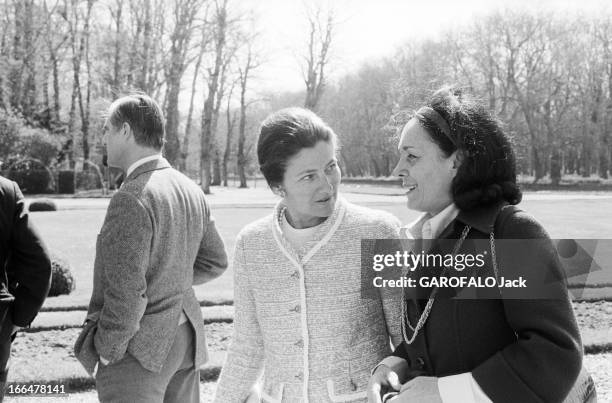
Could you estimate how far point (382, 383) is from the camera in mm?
1684

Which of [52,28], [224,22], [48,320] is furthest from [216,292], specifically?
[52,28]

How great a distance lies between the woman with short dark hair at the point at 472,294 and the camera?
133cm

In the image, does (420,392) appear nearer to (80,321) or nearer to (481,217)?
(481,217)

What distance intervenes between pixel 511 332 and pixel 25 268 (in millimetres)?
2397

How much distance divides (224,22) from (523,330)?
3037 cm

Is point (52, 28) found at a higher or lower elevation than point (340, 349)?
higher

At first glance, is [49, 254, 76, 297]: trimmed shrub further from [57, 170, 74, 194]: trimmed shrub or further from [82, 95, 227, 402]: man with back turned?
[57, 170, 74, 194]: trimmed shrub

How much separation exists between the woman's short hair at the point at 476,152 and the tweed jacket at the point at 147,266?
1.28m


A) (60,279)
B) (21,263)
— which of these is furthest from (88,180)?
(21,263)

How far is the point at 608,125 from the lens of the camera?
45.5 metres

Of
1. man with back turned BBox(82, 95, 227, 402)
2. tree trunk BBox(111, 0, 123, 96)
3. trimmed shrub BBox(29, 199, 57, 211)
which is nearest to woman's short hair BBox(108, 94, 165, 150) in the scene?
man with back turned BBox(82, 95, 227, 402)

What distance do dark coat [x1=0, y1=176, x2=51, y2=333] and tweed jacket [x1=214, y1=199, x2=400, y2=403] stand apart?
1.38 m

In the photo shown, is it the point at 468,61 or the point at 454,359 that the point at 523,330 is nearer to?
the point at 454,359

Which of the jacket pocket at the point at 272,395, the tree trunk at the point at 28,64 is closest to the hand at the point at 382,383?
the jacket pocket at the point at 272,395
